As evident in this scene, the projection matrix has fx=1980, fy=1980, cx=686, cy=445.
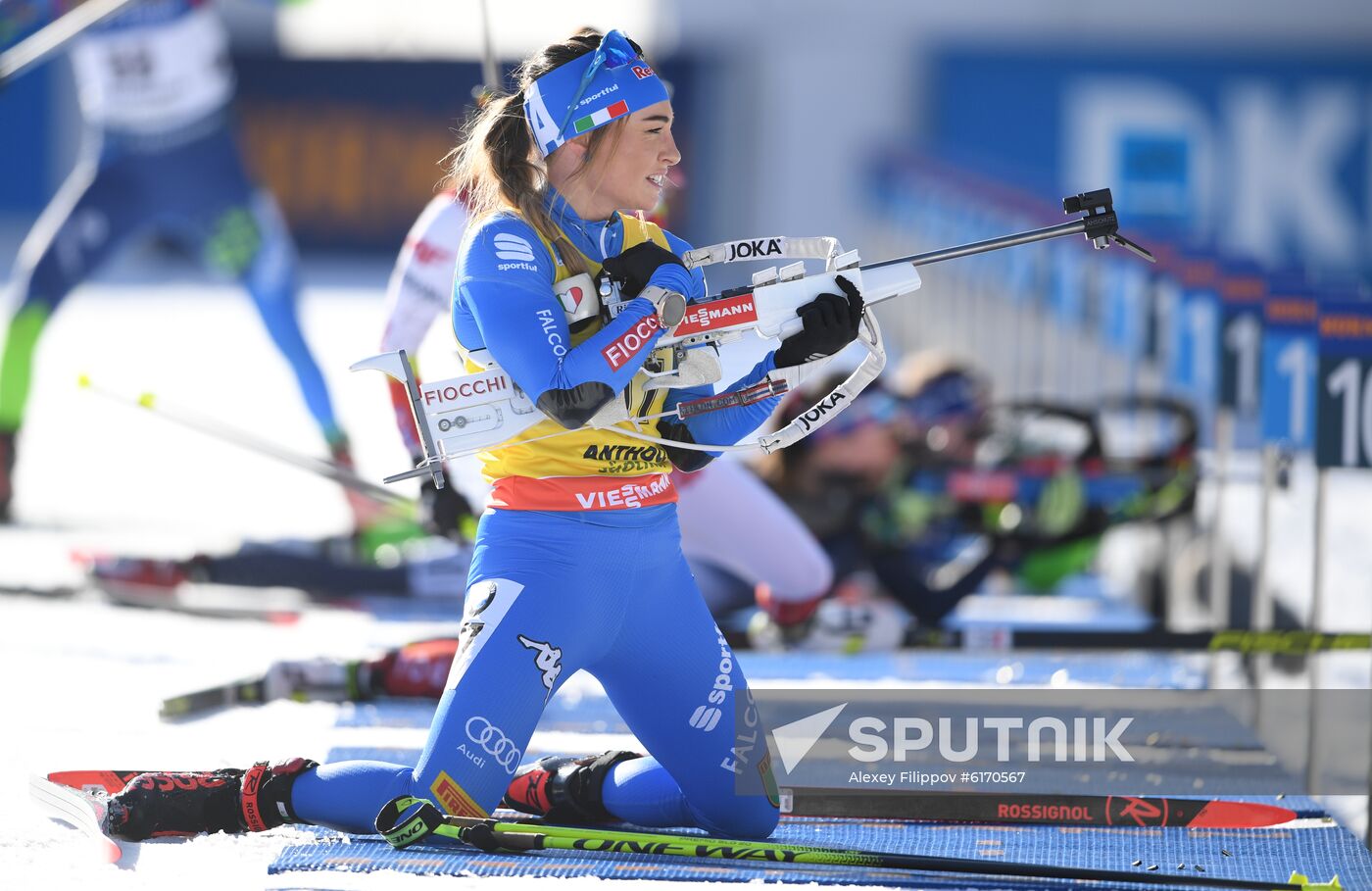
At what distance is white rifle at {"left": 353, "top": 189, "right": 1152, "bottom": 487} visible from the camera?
11.3ft

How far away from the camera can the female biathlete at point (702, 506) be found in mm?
4871

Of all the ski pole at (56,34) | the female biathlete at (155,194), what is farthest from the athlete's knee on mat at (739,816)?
the female biathlete at (155,194)

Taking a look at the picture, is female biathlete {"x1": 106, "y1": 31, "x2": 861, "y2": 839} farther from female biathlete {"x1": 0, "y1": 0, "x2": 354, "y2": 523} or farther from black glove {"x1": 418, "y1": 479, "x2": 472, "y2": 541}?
female biathlete {"x1": 0, "y1": 0, "x2": 354, "y2": 523}

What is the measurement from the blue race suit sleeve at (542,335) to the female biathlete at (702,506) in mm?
1444

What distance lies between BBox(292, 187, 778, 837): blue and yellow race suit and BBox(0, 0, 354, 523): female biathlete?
4094 millimetres

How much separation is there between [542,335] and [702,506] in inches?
83.9

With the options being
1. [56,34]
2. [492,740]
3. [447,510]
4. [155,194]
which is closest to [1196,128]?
[155,194]

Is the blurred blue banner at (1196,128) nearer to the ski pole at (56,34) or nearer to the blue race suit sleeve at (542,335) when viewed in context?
the ski pole at (56,34)

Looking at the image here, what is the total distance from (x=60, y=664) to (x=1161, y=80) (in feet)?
50.9

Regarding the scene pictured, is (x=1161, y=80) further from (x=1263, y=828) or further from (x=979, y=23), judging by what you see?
(x=1263, y=828)

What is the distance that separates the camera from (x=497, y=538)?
3.50 meters

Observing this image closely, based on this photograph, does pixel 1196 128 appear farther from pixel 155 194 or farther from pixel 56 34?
pixel 56 34

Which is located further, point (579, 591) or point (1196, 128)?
point (1196, 128)

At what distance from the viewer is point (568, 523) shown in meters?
3.48
